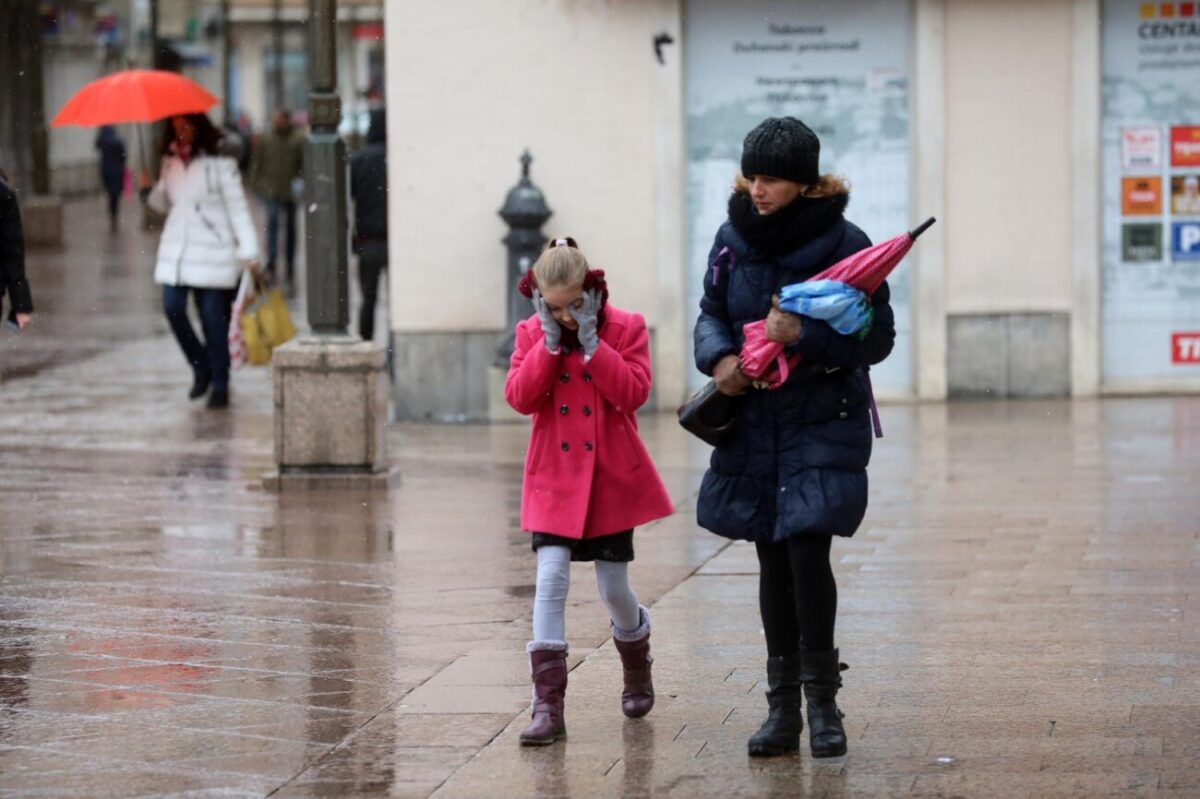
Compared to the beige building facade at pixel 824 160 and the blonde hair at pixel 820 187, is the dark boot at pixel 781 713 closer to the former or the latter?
the blonde hair at pixel 820 187

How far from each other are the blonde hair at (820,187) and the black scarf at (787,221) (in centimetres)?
1

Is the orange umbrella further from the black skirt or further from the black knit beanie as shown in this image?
the black knit beanie

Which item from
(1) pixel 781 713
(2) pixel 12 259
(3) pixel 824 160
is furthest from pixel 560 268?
(3) pixel 824 160

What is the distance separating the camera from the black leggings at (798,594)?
18.4 feet

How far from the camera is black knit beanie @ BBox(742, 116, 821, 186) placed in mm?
5559

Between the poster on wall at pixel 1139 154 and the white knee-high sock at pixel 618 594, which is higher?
the poster on wall at pixel 1139 154

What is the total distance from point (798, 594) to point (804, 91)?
28.1 ft

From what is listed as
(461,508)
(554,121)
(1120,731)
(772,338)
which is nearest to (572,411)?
(772,338)

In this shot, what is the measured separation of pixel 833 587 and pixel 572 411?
841mm

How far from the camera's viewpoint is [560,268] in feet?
18.5

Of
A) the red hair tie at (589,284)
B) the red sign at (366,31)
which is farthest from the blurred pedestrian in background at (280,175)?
the red sign at (366,31)

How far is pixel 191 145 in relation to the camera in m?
13.9

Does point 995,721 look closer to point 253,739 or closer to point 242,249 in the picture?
point 253,739

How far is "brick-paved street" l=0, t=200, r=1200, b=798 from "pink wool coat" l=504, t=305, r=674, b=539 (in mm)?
583
